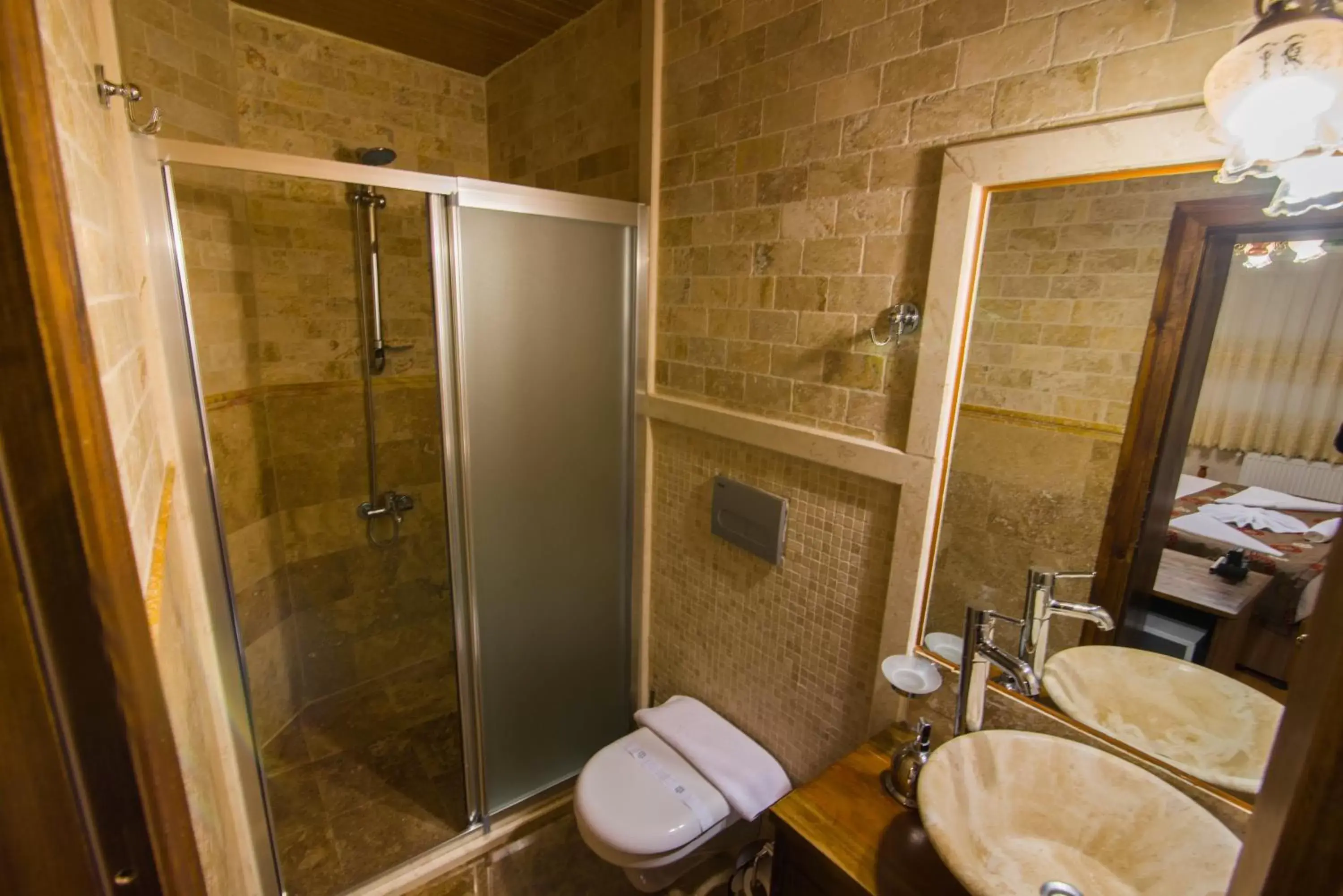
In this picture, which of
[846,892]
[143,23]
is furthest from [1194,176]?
[143,23]

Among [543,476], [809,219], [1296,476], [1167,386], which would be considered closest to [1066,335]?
[1167,386]

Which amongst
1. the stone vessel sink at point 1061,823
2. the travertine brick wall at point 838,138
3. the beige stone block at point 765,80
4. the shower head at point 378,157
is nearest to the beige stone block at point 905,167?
the travertine brick wall at point 838,138

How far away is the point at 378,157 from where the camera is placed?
86.6 inches

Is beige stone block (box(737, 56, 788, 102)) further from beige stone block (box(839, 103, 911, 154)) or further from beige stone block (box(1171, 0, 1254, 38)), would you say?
Result: beige stone block (box(1171, 0, 1254, 38))

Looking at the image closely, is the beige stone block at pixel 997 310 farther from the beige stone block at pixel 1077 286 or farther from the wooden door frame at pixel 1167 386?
the wooden door frame at pixel 1167 386

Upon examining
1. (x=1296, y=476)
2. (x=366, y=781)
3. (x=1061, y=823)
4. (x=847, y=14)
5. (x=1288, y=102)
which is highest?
(x=847, y=14)

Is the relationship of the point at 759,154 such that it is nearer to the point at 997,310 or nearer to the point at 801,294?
the point at 801,294

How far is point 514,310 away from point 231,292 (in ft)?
3.63

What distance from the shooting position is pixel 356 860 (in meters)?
1.97

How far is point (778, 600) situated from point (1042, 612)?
67 centimetres

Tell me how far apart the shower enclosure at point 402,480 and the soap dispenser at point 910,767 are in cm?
113

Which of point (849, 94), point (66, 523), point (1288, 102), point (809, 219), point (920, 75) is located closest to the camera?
point (66, 523)

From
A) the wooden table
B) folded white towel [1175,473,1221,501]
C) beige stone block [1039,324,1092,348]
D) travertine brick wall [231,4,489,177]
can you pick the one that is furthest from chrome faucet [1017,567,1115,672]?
travertine brick wall [231,4,489,177]

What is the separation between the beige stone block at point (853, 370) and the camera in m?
1.38
